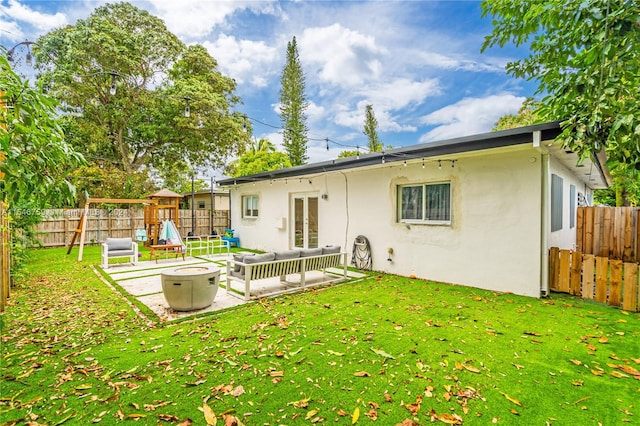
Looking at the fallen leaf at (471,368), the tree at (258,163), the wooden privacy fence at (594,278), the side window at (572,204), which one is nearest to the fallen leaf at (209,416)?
the fallen leaf at (471,368)

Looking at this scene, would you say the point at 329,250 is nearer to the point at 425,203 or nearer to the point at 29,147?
the point at 425,203

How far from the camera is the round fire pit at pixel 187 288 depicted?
478 centimetres

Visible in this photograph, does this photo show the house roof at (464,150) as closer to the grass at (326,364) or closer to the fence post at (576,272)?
the fence post at (576,272)

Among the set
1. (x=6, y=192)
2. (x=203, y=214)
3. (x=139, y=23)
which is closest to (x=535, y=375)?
(x=6, y=192)

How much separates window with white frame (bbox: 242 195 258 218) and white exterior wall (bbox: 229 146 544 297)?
3.85m

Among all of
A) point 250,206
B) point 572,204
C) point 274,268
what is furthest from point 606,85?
point 250,206

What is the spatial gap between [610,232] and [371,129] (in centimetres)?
2317

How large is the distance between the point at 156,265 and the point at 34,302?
3.67 metres

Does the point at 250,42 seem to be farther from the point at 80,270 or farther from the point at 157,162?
the point at 157,162

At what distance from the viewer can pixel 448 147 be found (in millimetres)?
6215

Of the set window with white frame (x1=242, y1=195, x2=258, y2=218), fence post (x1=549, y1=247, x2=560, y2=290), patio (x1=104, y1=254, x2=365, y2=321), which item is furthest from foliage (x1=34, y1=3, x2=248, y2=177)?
fence post (x1=549, y1=247, x2=560, y2=290)

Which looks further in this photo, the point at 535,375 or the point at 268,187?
the point at 268,187

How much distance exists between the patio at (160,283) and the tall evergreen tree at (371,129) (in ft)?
72.6

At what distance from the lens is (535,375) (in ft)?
9.88
